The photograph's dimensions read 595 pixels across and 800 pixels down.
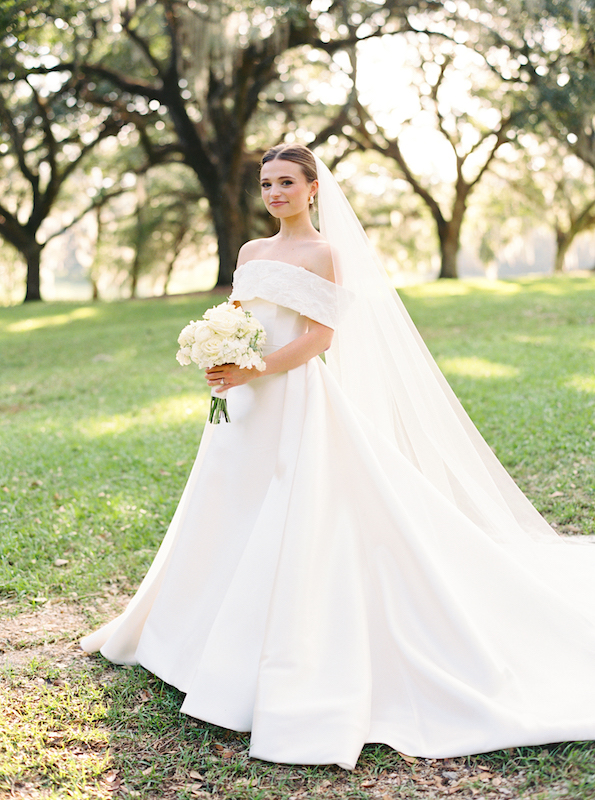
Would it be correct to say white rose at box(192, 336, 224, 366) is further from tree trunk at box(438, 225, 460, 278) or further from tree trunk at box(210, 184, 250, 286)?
tree trunk at box(438, 225, 460, 278)

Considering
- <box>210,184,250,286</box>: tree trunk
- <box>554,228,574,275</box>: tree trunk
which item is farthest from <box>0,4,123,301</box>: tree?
<box>554,228,574,275</box>: tree trunk

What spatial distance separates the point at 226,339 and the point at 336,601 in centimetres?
110

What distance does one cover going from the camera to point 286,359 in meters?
2.93

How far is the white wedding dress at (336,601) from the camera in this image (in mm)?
2547

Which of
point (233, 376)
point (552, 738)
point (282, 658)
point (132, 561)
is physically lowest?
point (132, 561)

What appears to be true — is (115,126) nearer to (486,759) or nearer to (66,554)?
(66,554)

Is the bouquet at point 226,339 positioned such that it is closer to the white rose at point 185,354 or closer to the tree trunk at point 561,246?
the white rose at point 185,354

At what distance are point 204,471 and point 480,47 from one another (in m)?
14.4

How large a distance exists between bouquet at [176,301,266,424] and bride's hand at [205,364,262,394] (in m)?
0.05

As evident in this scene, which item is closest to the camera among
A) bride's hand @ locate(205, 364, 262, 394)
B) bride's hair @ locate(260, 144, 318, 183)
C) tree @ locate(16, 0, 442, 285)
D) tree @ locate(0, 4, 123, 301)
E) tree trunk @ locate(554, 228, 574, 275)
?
bride's hand @ locate(205, 364, 262, 394)

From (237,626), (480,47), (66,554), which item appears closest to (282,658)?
(237,626)

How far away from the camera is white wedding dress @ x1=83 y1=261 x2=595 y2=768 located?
8.36ft

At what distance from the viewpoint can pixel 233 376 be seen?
2.88 m

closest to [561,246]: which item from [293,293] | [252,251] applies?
[252,251]
